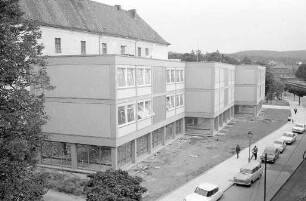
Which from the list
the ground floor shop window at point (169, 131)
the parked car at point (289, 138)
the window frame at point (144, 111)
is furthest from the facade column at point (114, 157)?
the parked car at point (289, 138)

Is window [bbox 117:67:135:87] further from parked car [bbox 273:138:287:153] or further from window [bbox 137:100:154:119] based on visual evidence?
parked car [bbox 273:138:287:153]

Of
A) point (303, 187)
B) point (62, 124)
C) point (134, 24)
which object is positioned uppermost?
point (134, 24)

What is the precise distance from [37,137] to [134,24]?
126 feet

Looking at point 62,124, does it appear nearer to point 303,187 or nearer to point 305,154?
point 303,187

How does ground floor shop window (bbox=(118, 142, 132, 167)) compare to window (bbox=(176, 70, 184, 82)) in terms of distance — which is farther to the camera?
window (bbox=(176, 70, 184, 82))

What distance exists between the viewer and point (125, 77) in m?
27.4

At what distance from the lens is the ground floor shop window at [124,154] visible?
91.3 feet

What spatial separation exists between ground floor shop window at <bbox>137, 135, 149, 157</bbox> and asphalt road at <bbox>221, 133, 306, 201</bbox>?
986 cm

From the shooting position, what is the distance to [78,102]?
26938mm

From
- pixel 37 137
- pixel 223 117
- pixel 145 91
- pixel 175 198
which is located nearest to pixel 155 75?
pixel 145 91

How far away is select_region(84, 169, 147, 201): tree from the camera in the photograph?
15.8m

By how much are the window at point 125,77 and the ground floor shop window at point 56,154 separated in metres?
6.92

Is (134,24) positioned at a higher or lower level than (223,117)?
higher

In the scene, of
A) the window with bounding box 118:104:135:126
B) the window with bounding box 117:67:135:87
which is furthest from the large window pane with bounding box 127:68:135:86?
the window with bounding box 118:104:135:126
